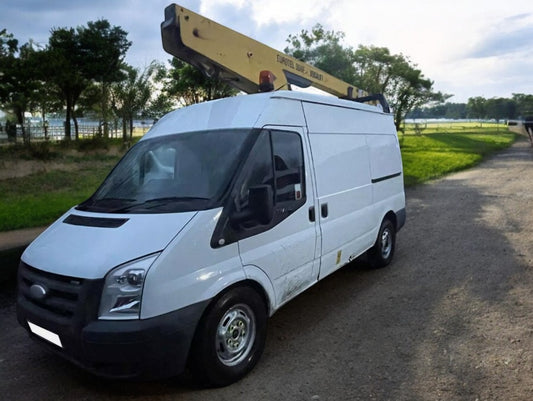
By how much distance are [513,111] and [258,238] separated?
11650 cm

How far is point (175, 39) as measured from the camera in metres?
5.42

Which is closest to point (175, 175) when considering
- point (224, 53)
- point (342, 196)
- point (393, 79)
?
point (342, 196)

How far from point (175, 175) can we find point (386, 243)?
12.5 feet

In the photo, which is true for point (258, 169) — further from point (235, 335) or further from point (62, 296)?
point (62, 296)

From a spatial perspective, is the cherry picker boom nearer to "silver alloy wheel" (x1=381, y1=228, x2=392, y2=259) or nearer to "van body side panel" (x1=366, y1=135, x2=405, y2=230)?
"van body side panel" (x1=366, y1=135, x2=405, y2=230)

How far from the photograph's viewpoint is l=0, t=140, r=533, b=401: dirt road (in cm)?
329

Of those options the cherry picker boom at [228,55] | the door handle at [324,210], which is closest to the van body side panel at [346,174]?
the door handle at [324,210]

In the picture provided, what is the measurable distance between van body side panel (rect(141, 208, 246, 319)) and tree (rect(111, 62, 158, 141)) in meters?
26.1

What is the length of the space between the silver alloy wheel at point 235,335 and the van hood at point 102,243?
0.83m

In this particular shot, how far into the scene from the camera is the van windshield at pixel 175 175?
340 centimetres

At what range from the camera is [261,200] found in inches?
130

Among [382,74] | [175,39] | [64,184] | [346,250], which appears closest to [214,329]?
[346,250]

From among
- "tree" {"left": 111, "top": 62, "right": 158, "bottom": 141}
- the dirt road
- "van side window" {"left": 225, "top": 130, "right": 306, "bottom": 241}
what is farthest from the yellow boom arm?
"tree" {"left": 111, "top": 62, "right": 158, "bottom": 141}

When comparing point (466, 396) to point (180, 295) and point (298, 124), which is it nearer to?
point (180, 295)
